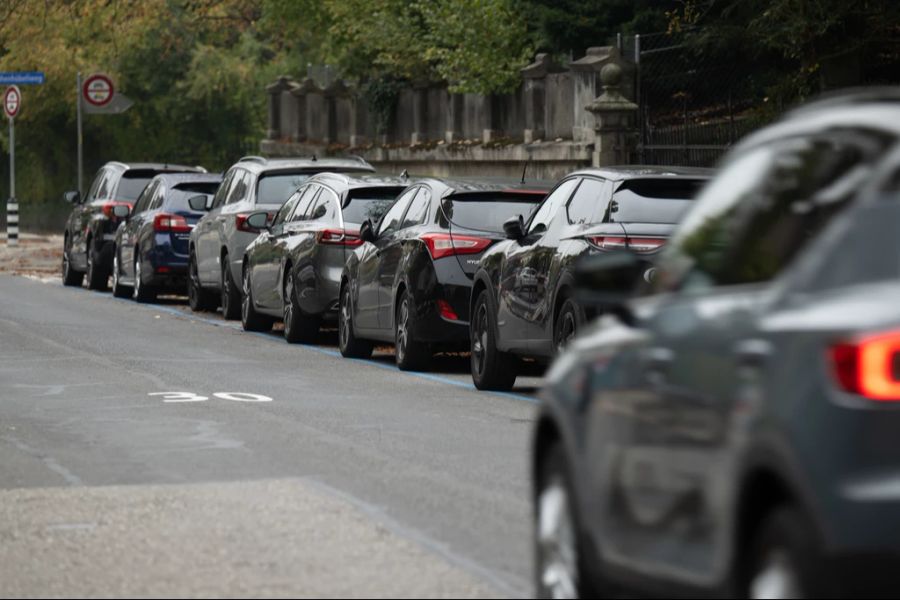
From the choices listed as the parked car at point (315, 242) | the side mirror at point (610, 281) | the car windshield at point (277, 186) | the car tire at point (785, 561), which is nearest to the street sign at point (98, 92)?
the car windshield at point (277, 186)

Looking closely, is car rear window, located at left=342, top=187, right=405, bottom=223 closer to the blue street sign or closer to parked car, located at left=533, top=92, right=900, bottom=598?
parked car, located at left=533, top=92, right=900, bottom=598

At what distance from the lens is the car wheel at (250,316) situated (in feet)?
79.2

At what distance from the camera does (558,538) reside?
23.4ft

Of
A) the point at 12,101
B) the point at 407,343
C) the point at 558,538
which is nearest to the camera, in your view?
the point at 558,538

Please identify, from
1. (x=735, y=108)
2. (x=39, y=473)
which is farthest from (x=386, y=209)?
(x=39, y=473)

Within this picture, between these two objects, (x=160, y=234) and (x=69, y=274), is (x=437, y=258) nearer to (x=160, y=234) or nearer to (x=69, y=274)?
(x=160, y=234)

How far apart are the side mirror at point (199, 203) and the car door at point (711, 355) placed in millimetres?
21550

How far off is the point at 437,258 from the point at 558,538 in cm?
1115

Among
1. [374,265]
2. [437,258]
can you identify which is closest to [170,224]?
[374,265]

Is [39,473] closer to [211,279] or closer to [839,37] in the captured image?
[839,37]

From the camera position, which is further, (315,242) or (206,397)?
(315,242)

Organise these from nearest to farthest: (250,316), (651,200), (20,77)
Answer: (651,200), (250,316), (20,77)

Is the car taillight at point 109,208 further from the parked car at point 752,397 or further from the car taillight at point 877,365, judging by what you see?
the car taillight at point 877,365

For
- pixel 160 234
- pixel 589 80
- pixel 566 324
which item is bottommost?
pixel 566 324
